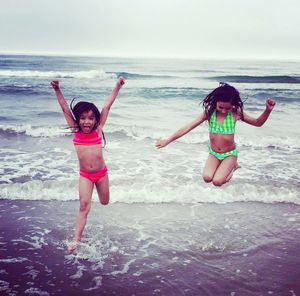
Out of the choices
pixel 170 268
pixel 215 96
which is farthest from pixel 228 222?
pixel 215 96

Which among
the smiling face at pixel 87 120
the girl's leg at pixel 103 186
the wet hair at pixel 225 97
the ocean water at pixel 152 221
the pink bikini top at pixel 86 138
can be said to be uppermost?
the wet hair at pixel 225 97

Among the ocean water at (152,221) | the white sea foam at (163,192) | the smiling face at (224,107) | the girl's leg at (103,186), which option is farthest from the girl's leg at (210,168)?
the white sea foam at (163,192)

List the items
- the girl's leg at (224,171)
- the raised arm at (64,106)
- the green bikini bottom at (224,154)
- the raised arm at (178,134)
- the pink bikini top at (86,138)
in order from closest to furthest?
1. the raised arm at (64,106)
2. the pink bikini top at (86,138)
3. the raised arm at (178,134)
4. the girl's leg at (224,171)
5. the green bikini bottom at (224,154)

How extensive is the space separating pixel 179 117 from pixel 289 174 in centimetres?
963

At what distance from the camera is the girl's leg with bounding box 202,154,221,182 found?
540 centimetres

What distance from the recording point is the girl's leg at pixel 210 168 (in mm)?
5404

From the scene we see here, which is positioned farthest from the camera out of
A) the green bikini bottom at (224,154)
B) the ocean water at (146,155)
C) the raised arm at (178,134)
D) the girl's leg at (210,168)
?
the ocean water at (146,155)

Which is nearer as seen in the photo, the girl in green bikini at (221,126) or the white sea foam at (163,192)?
the girl in green bikini at (221,126)

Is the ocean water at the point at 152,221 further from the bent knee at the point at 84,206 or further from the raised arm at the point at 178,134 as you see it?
the raised arm at the point at 178,134

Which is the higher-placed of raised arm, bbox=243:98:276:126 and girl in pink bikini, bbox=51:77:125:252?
raised arm, bbox=243:98:276:126

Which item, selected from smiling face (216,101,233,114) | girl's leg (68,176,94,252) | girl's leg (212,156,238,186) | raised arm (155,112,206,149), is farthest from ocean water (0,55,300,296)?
smiling face (216,101,233,114)

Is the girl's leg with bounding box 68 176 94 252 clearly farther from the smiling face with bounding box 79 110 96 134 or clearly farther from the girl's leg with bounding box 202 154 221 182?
the girl's leg with bounding box 202 154 221 182

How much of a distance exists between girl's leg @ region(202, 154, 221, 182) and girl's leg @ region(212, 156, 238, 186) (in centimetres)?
8

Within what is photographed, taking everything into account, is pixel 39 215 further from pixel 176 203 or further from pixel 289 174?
pixel 289 174
